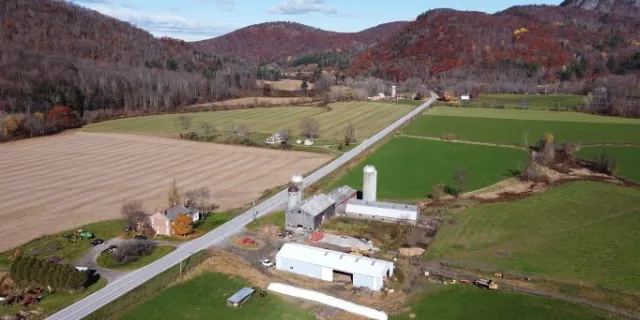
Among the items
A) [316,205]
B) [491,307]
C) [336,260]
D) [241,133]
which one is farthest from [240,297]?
[241,133]

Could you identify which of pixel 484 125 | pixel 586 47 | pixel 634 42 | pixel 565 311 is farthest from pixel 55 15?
pixel 634 42

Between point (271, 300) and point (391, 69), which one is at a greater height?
point (391, 69)

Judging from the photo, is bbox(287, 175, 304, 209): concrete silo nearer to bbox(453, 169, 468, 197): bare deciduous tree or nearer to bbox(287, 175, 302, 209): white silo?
bbox(287, 175, 302, 209): white silo

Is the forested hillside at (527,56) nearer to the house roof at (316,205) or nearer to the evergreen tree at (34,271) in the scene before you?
the house roof at (316,205)

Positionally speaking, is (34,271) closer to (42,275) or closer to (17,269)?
(42,275)

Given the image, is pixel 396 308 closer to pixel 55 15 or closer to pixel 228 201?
pixel 228 201

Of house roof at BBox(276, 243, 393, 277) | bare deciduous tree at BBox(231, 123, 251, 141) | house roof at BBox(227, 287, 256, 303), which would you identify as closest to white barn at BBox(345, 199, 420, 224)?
house roof at BBox(276, 243, 393, 277)

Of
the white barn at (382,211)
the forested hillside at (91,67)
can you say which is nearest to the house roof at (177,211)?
the white barn at (382,211)
